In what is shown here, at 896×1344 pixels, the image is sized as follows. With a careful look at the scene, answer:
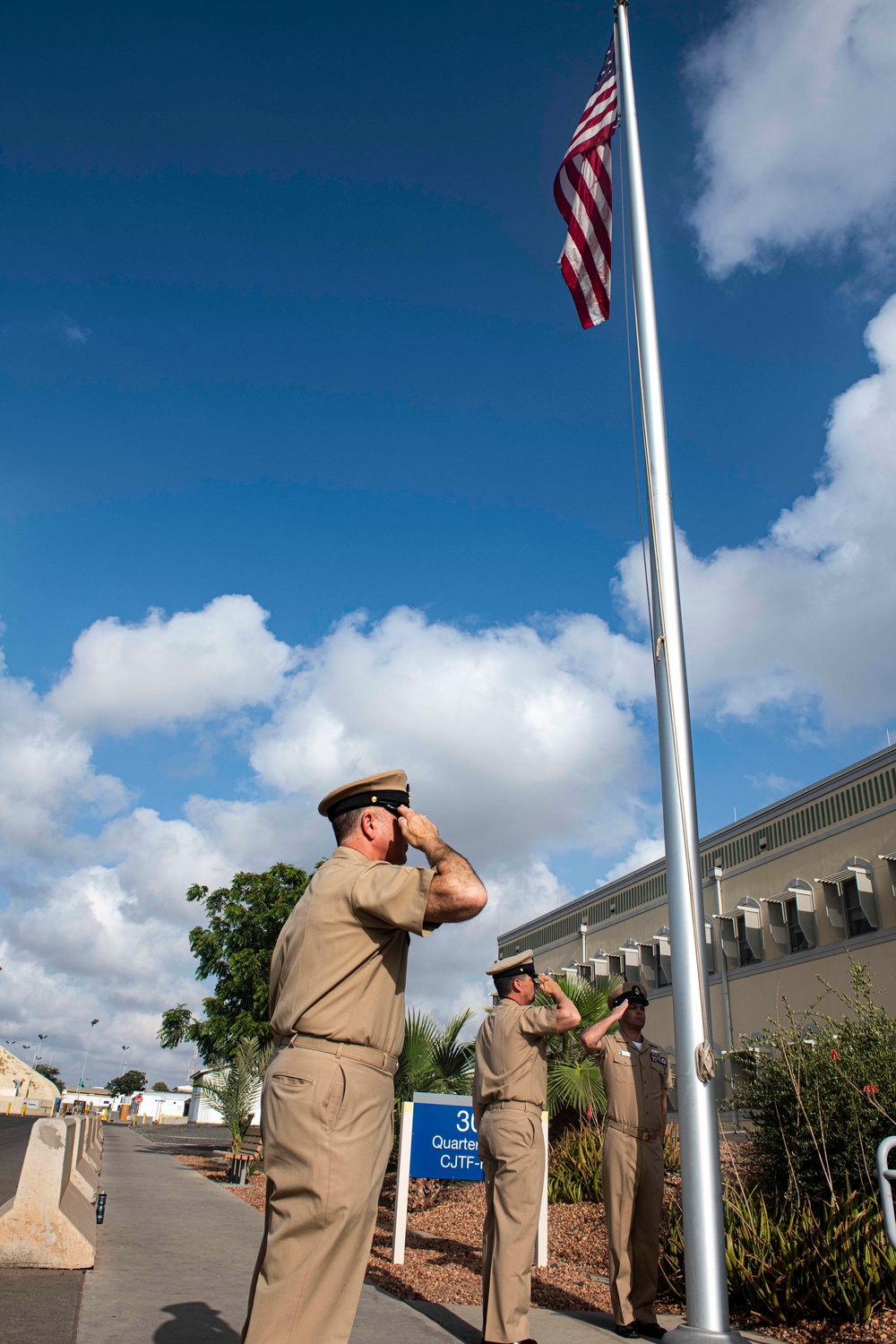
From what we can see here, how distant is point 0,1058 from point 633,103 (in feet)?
298

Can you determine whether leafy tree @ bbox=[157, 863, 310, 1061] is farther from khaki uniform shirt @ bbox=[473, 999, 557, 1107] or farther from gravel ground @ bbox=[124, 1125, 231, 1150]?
khaki uniform shirt @ bbox=[473, 999, 557, 1107]

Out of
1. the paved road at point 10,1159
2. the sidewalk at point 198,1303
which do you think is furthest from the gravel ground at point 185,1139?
the sidewalk at point 198,1303

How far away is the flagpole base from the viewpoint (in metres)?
3.96

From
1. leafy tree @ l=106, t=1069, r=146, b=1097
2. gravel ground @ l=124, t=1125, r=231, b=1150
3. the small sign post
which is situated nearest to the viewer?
the small sign post

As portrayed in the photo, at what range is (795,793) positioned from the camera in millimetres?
26438

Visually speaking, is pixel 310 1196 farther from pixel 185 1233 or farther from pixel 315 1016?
pixel 185 1233

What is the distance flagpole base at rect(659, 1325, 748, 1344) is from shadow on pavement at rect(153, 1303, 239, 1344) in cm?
191

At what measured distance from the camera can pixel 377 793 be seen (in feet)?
10.0

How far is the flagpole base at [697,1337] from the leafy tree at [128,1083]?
14835cm

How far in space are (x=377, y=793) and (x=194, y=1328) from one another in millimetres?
3071

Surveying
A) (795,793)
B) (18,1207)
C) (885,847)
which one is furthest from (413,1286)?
(795,793)

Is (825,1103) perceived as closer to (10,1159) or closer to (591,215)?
(591,215)

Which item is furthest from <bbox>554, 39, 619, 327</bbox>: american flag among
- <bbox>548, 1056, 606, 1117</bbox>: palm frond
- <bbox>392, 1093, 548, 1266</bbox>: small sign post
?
<bbox>548, 1056, 606, 1117</bbox>: palm frond

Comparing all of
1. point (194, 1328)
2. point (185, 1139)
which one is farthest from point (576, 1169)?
point (185, 1139)
